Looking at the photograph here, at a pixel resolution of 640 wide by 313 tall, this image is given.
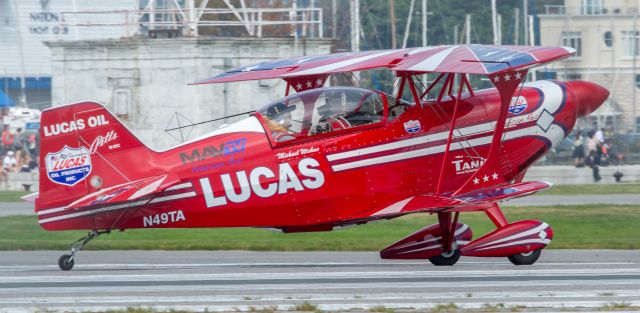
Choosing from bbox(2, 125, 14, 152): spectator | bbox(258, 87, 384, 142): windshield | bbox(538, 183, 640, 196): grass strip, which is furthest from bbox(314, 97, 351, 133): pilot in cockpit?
bbox(2, 125, 14, 152): spectator

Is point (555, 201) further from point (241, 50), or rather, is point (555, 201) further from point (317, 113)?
point (317, 113)

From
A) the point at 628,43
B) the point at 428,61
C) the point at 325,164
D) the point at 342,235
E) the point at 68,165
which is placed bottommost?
the point at 342,235

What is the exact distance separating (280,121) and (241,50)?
52.2 feet

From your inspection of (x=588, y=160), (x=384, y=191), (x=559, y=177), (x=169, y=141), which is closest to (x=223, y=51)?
(x=169, y=141)

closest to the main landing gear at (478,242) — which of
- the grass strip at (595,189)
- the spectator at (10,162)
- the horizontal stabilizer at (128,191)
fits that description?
the horizontal stabilizer at (128,191)

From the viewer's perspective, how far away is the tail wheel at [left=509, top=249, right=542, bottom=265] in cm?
1413

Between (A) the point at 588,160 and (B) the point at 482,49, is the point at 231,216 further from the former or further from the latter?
(A) the point at 588,160

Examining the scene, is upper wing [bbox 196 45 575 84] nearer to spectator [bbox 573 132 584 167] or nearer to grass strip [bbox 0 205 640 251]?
grass strip [bbox 0 205 640 251]

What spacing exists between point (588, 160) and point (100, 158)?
81.3 feet

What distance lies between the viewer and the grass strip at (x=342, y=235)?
1736 cm

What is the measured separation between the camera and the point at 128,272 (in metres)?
13.7

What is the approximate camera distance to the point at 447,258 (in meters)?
14.6

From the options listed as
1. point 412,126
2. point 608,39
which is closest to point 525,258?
point 412,126

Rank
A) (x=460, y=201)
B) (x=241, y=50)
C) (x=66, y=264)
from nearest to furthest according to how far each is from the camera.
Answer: (x=460, y=201), (x=66, y=264), (x=241, y=50)
